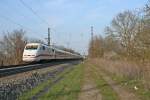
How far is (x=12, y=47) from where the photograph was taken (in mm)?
84812

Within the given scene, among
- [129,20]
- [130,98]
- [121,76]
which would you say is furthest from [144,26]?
[129,20]

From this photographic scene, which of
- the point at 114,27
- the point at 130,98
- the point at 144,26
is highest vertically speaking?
the point at 114,27

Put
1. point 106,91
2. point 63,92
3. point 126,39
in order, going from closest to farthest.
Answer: point 63,92
point 106,91
point 126,39

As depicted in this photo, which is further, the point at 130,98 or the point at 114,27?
the point at 114,27

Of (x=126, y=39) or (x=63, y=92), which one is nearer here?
(x=63, y=92)

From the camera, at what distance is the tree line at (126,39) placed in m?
22.3

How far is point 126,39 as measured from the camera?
61.3 metres

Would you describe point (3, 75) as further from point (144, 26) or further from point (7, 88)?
point (144, 26)

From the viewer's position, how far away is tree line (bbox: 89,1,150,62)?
22.3 m

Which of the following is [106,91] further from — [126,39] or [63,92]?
[126,39]

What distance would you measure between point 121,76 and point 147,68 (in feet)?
21.1

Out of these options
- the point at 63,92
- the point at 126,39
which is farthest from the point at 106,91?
the point at 126,39

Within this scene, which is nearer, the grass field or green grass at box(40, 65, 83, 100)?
the grass field

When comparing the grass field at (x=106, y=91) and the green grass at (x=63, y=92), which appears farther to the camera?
the green grass at (x=63, y=92)
